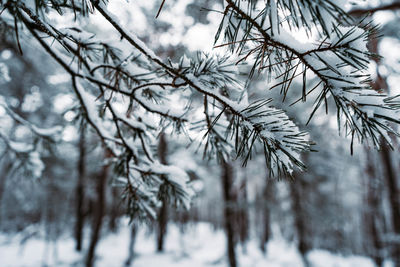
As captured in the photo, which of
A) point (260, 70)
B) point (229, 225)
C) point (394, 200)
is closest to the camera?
point (260, 70)

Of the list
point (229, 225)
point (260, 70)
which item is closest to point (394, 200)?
point (229, 225)

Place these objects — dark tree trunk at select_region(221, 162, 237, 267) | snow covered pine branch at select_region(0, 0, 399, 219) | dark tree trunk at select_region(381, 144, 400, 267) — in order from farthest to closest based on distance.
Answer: dark tree trunk at select_region(221, 162, 237, 267)
dark tree trunk at select_region(381, 144, 400, 267)
snow covered pine branch at select_region(0, 0, 399, 219)

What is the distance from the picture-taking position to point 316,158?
11500 mm

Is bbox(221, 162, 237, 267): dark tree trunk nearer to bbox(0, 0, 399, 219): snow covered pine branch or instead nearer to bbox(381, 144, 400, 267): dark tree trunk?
bbox(381, 144, 400, 267): dark tree trunk

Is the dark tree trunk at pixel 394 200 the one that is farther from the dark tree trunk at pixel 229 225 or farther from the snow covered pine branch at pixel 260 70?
the snow covered pine branch at pixel 260 70

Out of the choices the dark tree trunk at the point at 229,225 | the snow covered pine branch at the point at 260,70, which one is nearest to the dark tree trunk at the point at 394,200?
the dark tree trunk at the point at 229,225

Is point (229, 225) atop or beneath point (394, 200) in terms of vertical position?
beneath

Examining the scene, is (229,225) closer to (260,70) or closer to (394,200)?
(394,200)

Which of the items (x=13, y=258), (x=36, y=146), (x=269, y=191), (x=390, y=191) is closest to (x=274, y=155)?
(x=36, y=146)

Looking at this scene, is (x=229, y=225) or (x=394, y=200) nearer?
(x=394, y=200)

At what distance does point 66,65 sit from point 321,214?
14.1 meters

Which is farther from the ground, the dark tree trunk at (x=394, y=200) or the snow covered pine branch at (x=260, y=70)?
the snow covered pine branch at (x=260, y=70)

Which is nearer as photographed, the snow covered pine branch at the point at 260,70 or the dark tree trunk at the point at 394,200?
the snow covered pine branch at the point at 260,70

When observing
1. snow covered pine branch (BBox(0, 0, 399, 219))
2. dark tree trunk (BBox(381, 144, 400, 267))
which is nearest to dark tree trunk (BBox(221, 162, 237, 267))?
dark tree trunk (BBox(381, 144, 400, 267))
